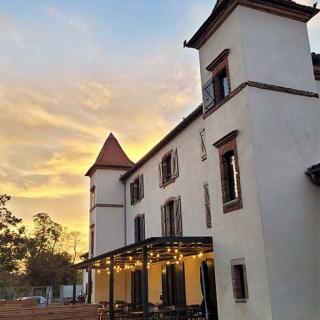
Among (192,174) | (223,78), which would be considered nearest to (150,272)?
(192,174)

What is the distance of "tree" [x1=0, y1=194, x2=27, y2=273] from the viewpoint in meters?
32.3

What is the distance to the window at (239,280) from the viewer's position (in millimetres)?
11203

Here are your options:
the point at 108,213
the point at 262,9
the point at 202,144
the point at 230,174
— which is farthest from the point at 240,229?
the point at 108,213

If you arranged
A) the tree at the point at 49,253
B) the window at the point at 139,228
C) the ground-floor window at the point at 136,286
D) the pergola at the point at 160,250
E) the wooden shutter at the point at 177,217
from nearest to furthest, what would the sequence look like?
1. the pergola at the point at 160,250
2. the wooden shutter at the point at 177,217
3. the window at the point at 139,228
4. the ground-floor window at the point at 136,286
5. the tree at the point at 49,253

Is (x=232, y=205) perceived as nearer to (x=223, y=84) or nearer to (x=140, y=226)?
(x=223, y=84)

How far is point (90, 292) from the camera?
26.8 m

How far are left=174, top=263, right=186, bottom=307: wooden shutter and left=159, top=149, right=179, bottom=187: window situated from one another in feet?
13.1

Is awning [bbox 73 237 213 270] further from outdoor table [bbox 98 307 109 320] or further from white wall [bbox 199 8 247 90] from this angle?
white wall [bbox 199 8 247 90]

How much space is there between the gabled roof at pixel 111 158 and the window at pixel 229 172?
16.5 metres

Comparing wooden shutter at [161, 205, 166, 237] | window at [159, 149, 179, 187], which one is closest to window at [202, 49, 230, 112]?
window at [159, 149, 179, 187]

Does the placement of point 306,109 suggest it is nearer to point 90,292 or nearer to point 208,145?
point 208,145

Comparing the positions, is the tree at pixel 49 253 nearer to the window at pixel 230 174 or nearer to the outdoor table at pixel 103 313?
the outdoor table at pixel 103 313

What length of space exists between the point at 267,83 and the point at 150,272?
14310 millimetres

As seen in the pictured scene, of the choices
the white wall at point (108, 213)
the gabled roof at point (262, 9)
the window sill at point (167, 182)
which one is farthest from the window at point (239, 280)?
the white wall at point (108, 213)
